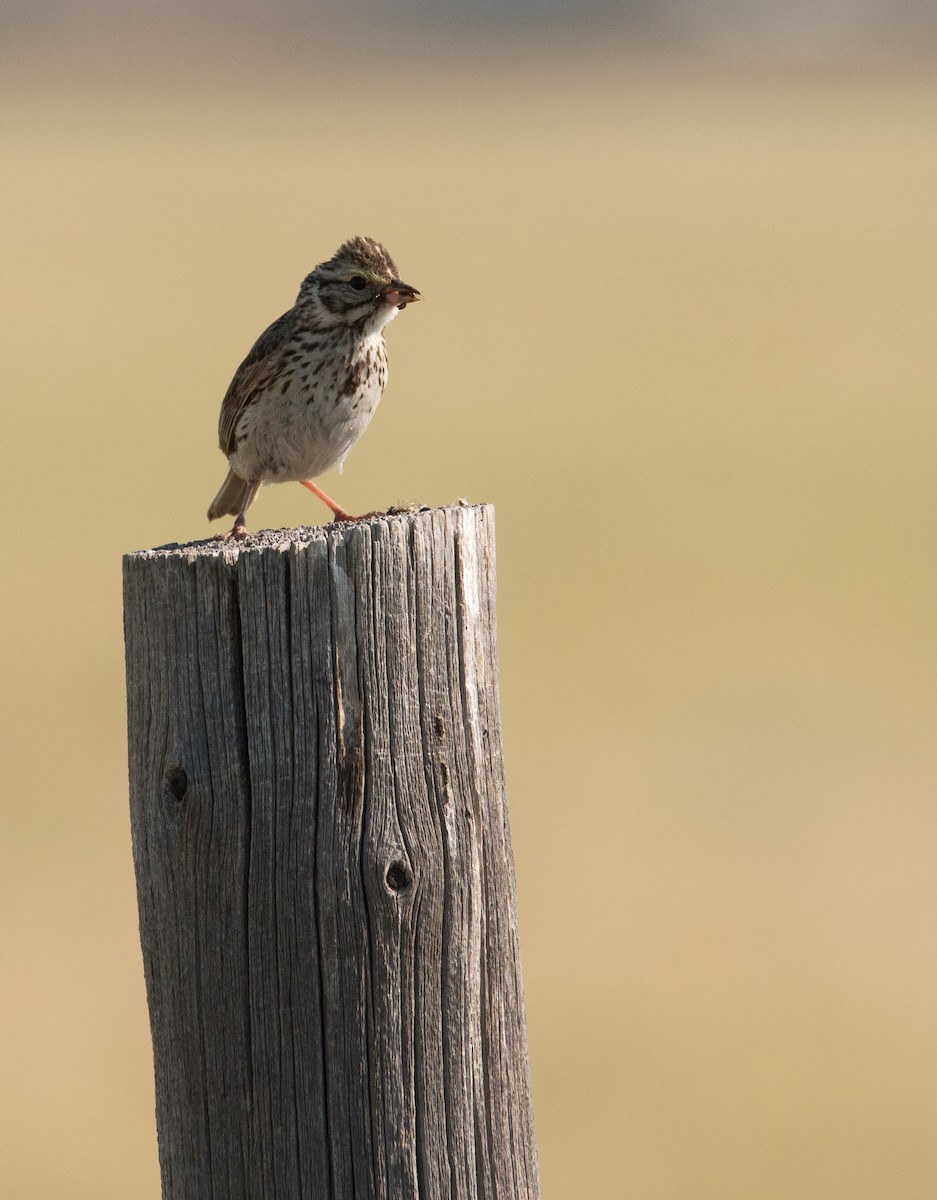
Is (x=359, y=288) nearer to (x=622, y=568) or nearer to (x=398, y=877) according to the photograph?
(x=398, y=877)

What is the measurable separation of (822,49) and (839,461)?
396 feet

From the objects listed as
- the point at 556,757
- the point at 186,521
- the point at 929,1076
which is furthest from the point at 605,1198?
the point at 186,521

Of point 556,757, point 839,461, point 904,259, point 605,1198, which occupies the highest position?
point 904,259

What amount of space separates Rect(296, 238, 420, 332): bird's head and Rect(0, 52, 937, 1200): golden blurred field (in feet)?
20.5

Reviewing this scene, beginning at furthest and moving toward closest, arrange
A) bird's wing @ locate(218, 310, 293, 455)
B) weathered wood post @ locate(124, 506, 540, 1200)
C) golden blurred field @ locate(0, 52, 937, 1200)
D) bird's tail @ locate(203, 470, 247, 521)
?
1. golden blurred field @ locate(0, 52, 937, 1200)
2. bird's tail @ locate(203, 470, 247, 521)
3. bird's wing @ locate(218, 310, 293, 455)
4. weathered wood post @ locate(124, 506, 540, 1200)

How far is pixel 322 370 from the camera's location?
739cm

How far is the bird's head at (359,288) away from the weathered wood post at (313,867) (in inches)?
145

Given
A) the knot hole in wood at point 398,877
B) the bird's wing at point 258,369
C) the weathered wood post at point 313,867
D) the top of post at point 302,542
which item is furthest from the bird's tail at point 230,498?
the knot hole in wood at point 398,877

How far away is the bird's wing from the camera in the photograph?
754cm

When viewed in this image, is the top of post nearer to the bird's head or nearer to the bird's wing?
the bird's head

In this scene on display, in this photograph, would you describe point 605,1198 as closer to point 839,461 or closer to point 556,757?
point 556,757

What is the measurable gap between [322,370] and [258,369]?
34cm

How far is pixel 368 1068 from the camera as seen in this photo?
3637 millimetres

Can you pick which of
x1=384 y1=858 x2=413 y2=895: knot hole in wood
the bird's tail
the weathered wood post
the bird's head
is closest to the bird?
the bird's head
